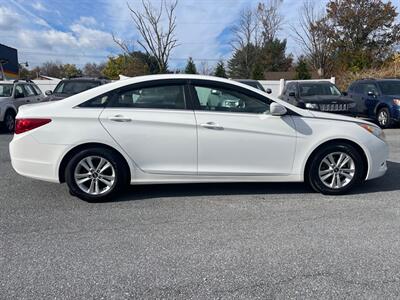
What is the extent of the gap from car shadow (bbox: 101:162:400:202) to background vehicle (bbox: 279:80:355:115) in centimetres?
556

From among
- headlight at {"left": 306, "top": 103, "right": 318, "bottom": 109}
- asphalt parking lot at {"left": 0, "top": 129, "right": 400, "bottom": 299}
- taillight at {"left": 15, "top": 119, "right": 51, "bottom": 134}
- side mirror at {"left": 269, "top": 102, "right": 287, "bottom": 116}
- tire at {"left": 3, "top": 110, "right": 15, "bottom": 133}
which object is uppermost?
side mirror at {"left": 269, "top": 102, "right": 287, "bottom": 116}

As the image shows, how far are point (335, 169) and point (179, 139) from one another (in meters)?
2.12

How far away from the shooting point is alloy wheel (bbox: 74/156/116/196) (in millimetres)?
4312

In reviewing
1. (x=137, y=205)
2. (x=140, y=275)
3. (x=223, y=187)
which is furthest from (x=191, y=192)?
(x=140, y=275)

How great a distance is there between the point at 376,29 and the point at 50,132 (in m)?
43.9

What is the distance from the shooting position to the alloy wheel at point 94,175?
4.31 meters

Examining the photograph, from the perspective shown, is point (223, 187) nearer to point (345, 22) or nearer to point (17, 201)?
point (17, 201)

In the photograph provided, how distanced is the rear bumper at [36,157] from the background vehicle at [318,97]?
801 centimetres

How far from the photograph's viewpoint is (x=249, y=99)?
4445 mm

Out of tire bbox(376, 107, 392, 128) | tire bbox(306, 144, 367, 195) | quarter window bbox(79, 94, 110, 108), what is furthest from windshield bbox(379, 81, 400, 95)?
quarter window bbox(79, 94, 110, 108)

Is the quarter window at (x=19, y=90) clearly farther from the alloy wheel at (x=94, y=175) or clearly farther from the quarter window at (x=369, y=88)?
the quarter window at (x=369, y=88)

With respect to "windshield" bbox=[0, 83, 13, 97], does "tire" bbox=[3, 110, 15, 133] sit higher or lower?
lower

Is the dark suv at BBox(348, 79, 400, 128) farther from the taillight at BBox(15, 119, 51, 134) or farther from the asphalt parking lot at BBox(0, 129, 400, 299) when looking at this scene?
the taillight at BBox(15, 119, 51, 134)

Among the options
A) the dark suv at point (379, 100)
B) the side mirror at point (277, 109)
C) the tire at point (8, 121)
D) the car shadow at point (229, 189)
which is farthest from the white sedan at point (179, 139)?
the dark suv at point (379, 100)
